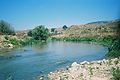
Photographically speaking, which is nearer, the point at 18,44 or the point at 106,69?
the point at 106,69

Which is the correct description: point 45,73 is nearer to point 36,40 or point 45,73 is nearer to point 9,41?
point 9,41

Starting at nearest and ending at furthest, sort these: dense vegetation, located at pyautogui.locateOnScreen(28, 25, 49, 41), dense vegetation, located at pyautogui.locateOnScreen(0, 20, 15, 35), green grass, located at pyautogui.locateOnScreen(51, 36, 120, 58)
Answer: green grass, located at pyautogui.locateOnScreen(51, 36, 120, 58), dense vegetation, located at pyautogui.locateOnScreen(28, 25, 49, 41), dense vegetation, located at pyautogui.locateOnScreen(0, 20, 15, 35)

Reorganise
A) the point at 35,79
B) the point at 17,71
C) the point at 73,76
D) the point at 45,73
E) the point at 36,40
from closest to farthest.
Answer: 1. the point at 73,76
2. the point at 35,79
3. the point at 45,73
4. the point at 17,71
5. the point at 36,40

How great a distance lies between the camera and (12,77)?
811 inches

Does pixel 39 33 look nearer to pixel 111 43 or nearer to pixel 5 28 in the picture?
pixel 5 28

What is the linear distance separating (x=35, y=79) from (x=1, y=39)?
40335mm

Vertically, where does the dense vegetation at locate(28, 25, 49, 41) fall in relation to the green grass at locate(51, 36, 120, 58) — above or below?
above

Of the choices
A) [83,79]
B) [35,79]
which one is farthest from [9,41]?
[83,79]

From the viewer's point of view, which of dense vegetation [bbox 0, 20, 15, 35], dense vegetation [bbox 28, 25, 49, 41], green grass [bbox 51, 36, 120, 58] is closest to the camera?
green grass [bbox 51, 36, 120, 58]

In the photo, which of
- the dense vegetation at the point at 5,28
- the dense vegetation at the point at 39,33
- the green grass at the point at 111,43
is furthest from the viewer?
the dense vegetation at the point at 5,28

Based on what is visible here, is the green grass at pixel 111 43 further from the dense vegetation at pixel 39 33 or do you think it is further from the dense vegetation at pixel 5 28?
the dense vegetation at pixel 5 28

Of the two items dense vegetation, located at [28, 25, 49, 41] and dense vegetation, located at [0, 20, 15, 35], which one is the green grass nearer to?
dense vegetation, located at [28, 25, 49, 41]

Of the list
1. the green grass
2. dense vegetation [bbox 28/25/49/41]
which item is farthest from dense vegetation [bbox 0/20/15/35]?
the green grass

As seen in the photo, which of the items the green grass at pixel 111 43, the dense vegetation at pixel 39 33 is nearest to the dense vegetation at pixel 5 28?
the dense vegetation at pixel 39 33
